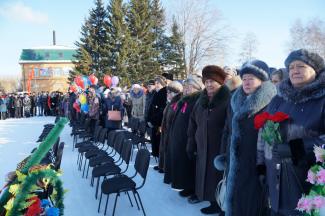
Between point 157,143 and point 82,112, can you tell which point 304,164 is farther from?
point 82,112

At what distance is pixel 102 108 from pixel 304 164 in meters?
8.46

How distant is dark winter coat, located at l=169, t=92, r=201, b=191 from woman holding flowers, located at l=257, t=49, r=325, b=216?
2.25m

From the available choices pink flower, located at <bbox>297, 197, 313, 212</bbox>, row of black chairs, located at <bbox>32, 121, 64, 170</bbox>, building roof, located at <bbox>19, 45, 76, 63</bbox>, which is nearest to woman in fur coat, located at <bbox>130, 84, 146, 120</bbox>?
row of black chairs, located at <bbox>32, 121, 64, 170</bbox>

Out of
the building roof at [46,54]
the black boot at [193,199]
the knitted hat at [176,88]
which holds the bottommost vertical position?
the black boot at [193,199]

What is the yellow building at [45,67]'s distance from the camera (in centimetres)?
5491

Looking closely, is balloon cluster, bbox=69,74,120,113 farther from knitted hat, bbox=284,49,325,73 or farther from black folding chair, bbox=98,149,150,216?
knitted hat, bbox=284,49,325,73

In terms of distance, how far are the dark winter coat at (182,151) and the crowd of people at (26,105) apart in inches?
718

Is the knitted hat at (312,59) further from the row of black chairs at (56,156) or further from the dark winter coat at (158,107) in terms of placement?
the dark winter coat at (158,107)

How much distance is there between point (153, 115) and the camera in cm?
692

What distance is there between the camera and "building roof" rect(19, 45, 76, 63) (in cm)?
5527

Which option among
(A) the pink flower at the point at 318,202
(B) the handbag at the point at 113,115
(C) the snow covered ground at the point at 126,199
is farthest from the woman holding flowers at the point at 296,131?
(B) the handbag at the point at 113,115

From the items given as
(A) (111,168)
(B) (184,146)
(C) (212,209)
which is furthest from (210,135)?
(A) (111,168)

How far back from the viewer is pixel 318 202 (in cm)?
152

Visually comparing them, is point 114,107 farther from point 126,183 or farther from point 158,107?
point 126,183
